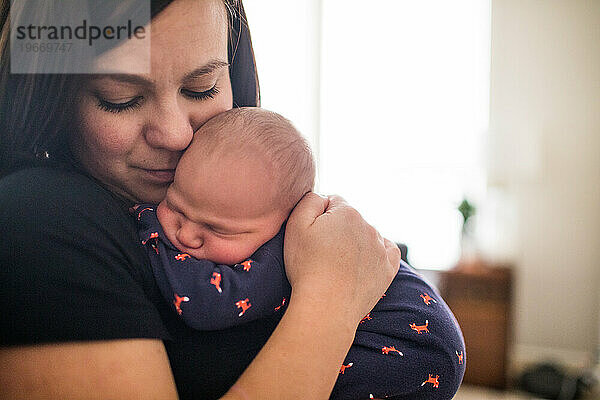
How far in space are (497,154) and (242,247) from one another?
110 inches

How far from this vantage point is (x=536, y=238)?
3.00m

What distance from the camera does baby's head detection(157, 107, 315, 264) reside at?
19.6 inches

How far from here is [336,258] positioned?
498 millimetres

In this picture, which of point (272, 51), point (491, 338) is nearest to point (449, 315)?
point (272, 51)

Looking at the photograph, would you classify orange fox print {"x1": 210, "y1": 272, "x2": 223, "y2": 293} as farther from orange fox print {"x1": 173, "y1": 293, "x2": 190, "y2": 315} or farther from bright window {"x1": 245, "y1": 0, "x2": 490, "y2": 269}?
bright window {"x1": 245, "y1": 0, "x2": 490, "y2": 269}

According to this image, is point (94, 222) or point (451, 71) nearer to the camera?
point (94, 222)

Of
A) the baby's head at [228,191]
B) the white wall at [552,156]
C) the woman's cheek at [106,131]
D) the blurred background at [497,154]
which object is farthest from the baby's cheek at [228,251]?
the white wall at [552,156]

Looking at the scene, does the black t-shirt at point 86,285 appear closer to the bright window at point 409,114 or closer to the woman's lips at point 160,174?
the woman's lips at point 160,174

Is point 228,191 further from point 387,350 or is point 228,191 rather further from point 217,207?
point 387,350

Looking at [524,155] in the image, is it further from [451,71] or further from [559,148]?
[451,71]

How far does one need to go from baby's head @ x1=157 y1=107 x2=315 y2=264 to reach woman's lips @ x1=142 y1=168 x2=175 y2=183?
19 millimetres

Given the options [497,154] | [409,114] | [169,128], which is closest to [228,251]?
[169,128]

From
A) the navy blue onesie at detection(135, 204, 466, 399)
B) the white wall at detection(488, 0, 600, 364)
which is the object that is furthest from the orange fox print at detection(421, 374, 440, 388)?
the white wall at detection(488, 0, 600, 364)

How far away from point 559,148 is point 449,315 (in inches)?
107
